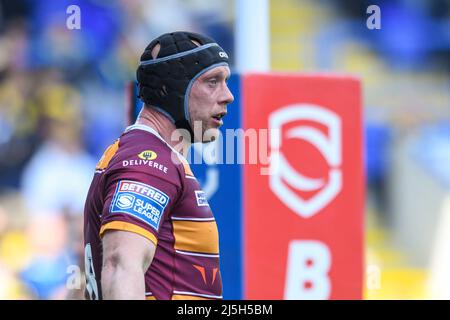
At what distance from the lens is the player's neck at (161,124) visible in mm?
3275

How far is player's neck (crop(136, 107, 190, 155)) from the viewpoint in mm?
3275

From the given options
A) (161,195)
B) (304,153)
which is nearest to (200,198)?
(161,195)

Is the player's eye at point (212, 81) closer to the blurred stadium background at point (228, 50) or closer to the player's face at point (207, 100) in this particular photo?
the player's face at point (207, 100)

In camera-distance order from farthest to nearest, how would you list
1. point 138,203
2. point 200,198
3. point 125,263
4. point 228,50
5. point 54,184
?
point 228,50, point 54,184, point 200,198, point 138,203, point 125,263

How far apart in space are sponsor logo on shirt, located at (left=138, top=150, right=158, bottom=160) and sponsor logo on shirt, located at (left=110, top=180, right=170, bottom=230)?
122 mm

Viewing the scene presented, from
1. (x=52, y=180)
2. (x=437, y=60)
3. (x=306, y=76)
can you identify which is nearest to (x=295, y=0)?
(x=437, y=60)

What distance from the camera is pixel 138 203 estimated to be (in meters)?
2.89

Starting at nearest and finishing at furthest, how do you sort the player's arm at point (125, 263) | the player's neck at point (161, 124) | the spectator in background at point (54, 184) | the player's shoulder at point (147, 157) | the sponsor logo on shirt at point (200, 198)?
the player's arm at point (125, 263), the player's shoulder at point (147, 157), the sponsor logo on shirt at point (200, 198), the player's neck at point (161, 124), the spectator in background at point (54, 184)

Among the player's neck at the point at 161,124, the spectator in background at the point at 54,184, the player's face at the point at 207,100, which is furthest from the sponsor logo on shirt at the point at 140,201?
the spectator in background at the point at 54,184

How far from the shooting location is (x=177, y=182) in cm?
304

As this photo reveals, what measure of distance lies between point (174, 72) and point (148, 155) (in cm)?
41

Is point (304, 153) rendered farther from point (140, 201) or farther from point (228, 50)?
point (228, 50)
